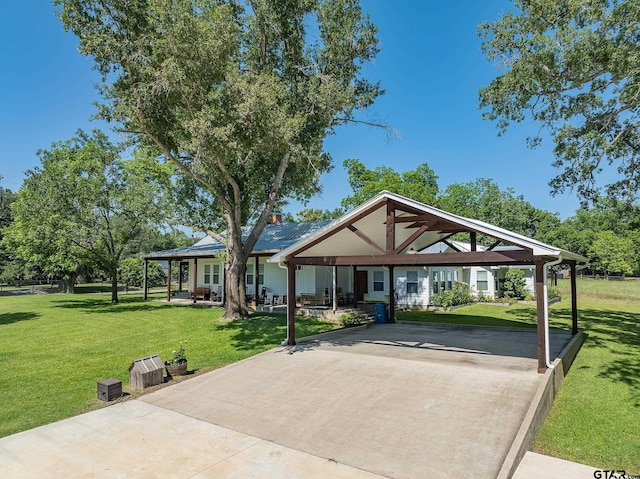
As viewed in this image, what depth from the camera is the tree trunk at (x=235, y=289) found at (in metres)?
16.3

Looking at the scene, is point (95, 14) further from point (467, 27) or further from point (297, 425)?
point (467, 27)

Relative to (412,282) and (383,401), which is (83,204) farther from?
(383,401)

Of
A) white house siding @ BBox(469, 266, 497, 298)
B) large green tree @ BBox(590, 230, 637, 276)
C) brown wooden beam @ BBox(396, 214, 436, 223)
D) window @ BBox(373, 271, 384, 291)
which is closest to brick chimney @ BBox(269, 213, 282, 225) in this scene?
window @ BBox(373, 271, 384, 291)

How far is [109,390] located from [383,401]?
4848 millimetres

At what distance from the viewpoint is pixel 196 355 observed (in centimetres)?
1029

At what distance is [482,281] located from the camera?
2616cm

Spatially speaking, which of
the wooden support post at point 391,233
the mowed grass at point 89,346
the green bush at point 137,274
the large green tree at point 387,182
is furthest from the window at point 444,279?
the green bush at point 137,274

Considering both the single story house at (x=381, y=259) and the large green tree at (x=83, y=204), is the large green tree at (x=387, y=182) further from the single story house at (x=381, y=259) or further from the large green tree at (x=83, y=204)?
the large green tree at (x=83, y=204)

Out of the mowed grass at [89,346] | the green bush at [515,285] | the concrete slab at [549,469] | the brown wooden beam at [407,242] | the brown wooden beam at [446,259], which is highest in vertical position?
the brown wooden beam at [407,242]

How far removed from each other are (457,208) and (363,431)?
49803 mm

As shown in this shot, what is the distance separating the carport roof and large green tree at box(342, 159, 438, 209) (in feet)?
88.1

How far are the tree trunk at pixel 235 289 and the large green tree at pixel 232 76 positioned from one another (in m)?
0.04

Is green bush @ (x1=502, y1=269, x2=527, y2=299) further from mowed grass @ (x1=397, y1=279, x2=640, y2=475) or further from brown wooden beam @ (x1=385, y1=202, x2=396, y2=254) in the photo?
brown wooden beam @ (x1=385, y1=202, x2=396, y2=254)

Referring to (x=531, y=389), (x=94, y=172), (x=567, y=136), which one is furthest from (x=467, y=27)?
(x=94, y=172)
